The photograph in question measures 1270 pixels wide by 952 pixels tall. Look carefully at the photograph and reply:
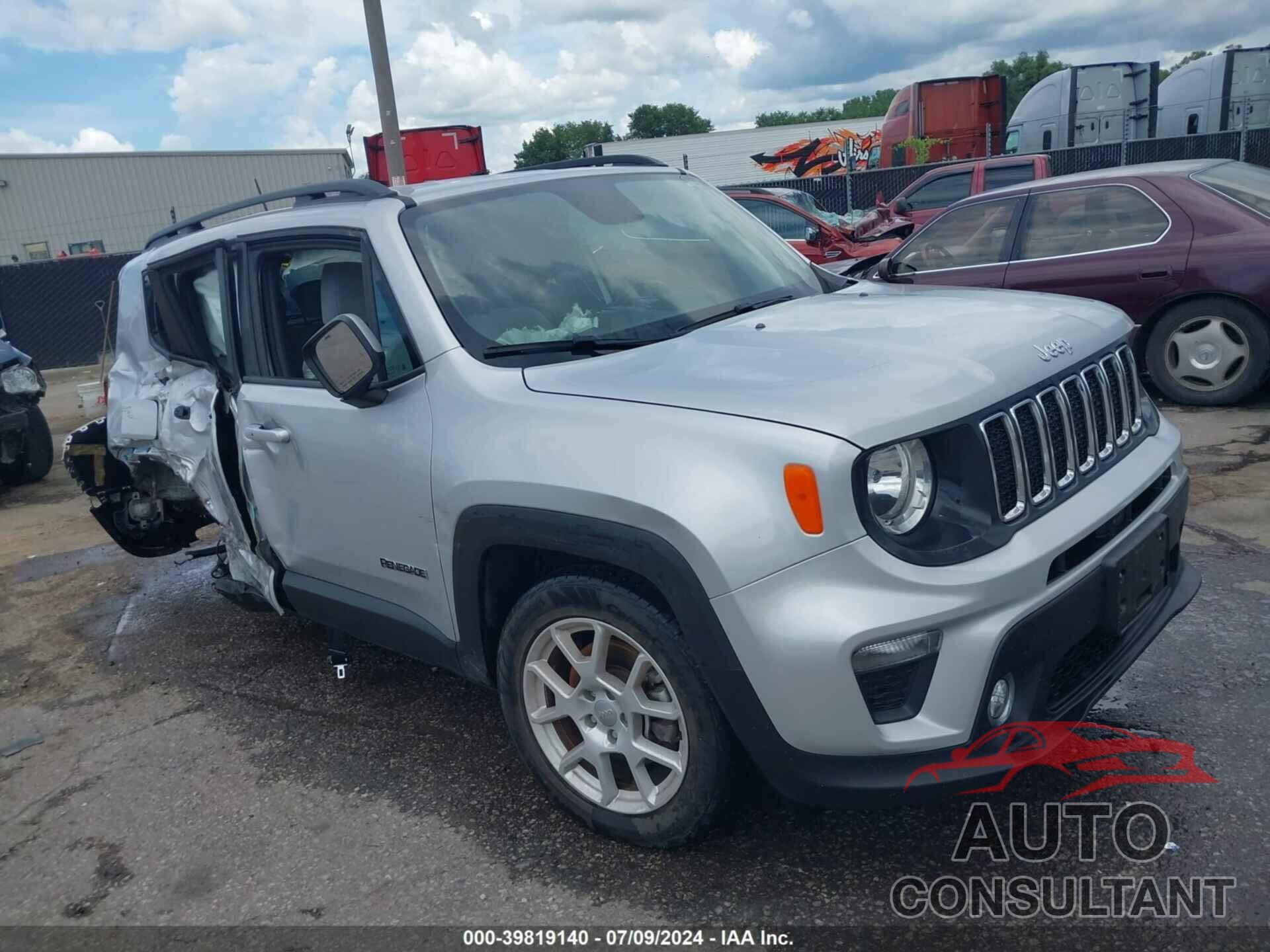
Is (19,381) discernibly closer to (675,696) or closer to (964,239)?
(964,239)

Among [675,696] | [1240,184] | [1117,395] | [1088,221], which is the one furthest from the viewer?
[1088,221]

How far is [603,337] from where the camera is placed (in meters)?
3.18

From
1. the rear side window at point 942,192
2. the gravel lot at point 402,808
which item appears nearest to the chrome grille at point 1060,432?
the gravel lot at point 402,808

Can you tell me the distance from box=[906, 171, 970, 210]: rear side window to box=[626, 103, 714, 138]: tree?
300 feet

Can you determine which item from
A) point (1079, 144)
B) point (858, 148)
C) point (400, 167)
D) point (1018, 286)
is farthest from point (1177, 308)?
point (858, 148)

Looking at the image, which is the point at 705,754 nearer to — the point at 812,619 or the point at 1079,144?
the point at 812,619

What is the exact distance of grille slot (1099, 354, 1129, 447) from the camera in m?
3.08

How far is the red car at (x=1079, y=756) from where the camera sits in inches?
94.5

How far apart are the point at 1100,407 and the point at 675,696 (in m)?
1.49

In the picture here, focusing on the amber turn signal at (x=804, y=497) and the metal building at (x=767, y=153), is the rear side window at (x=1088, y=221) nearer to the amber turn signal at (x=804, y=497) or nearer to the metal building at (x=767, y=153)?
the amber turn signal at (x=804, y=497)

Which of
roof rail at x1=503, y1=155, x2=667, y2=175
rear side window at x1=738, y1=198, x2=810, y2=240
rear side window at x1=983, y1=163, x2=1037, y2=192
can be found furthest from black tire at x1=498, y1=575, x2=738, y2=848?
rear side window at x1=983, y1=163, x2=1037, y2=192

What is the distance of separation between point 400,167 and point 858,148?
23.2m

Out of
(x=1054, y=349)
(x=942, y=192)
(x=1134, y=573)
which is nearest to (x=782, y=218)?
(x=942, y=192)

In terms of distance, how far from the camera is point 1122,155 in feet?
61.6
